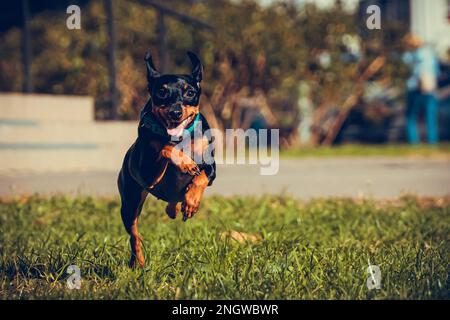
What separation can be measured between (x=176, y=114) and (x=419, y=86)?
62.8 feet

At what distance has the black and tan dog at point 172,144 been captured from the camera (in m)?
2.63

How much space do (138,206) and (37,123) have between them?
8.36 meters

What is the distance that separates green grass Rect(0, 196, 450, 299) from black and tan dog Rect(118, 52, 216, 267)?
0.45 metres

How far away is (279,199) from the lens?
665 centimetres

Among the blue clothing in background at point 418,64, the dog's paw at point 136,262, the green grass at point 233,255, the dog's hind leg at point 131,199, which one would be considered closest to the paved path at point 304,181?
the green grass at point 233,255

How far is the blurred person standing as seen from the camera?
19.6 m

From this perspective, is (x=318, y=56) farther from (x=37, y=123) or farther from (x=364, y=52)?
(x=37, y=123)

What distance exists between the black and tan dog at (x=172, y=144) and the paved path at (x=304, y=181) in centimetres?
426

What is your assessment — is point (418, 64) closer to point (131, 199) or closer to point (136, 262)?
point (136, 262)

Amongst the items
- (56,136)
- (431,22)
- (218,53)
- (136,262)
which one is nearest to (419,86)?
(431,22)

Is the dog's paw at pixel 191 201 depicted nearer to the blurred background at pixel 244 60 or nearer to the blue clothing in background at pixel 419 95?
the blurred background at pixel 244 60

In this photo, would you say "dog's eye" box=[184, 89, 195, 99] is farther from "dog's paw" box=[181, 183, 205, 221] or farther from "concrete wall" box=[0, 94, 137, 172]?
"concrete wall" box=[0, 94, 137, 172]

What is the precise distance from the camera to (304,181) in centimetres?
924
